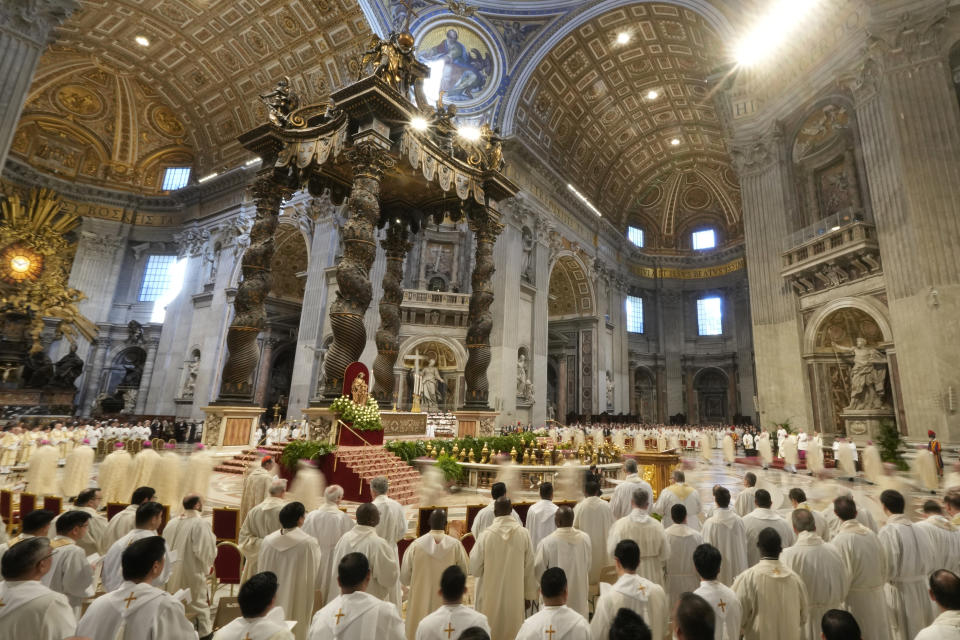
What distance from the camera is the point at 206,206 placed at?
2319 centimetres

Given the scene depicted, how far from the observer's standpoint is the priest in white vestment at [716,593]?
7.07 feet

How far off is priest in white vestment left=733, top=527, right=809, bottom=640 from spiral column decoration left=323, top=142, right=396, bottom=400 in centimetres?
628

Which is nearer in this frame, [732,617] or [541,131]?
[732,617]

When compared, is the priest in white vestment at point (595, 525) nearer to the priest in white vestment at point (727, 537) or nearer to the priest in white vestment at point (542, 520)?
the priest in white vestment at point (542, 520)

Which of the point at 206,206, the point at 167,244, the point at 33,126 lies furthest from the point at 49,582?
the point at 33,126

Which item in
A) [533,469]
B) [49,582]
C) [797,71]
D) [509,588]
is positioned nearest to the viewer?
[49,582]

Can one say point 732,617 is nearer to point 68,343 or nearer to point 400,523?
point 400,523

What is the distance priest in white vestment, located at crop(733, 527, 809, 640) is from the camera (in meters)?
2.37

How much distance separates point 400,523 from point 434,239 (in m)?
17.1

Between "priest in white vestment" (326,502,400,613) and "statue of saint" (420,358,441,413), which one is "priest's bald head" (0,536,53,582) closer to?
"priest in white vestment" (326,502,400,613)

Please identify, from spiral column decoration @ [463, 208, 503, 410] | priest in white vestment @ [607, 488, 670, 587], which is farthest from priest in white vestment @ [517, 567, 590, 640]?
spiral column decoration @ [463, 208, 503, 410]

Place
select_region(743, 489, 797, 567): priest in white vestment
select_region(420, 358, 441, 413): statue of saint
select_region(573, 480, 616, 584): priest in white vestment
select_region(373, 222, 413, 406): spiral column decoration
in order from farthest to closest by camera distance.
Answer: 1. select_region(420, 358, 441, 413): statue of saint
2. select_region(373, 222, 413, 406): spiral column decoration
3. select_region(573, 480, 616, 584): priest in white vestment
4. select_region(743, 489, 797, 567): priest in white vestment

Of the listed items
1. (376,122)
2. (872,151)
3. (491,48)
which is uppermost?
(491,48)

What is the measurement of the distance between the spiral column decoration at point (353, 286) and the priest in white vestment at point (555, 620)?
243 inches
